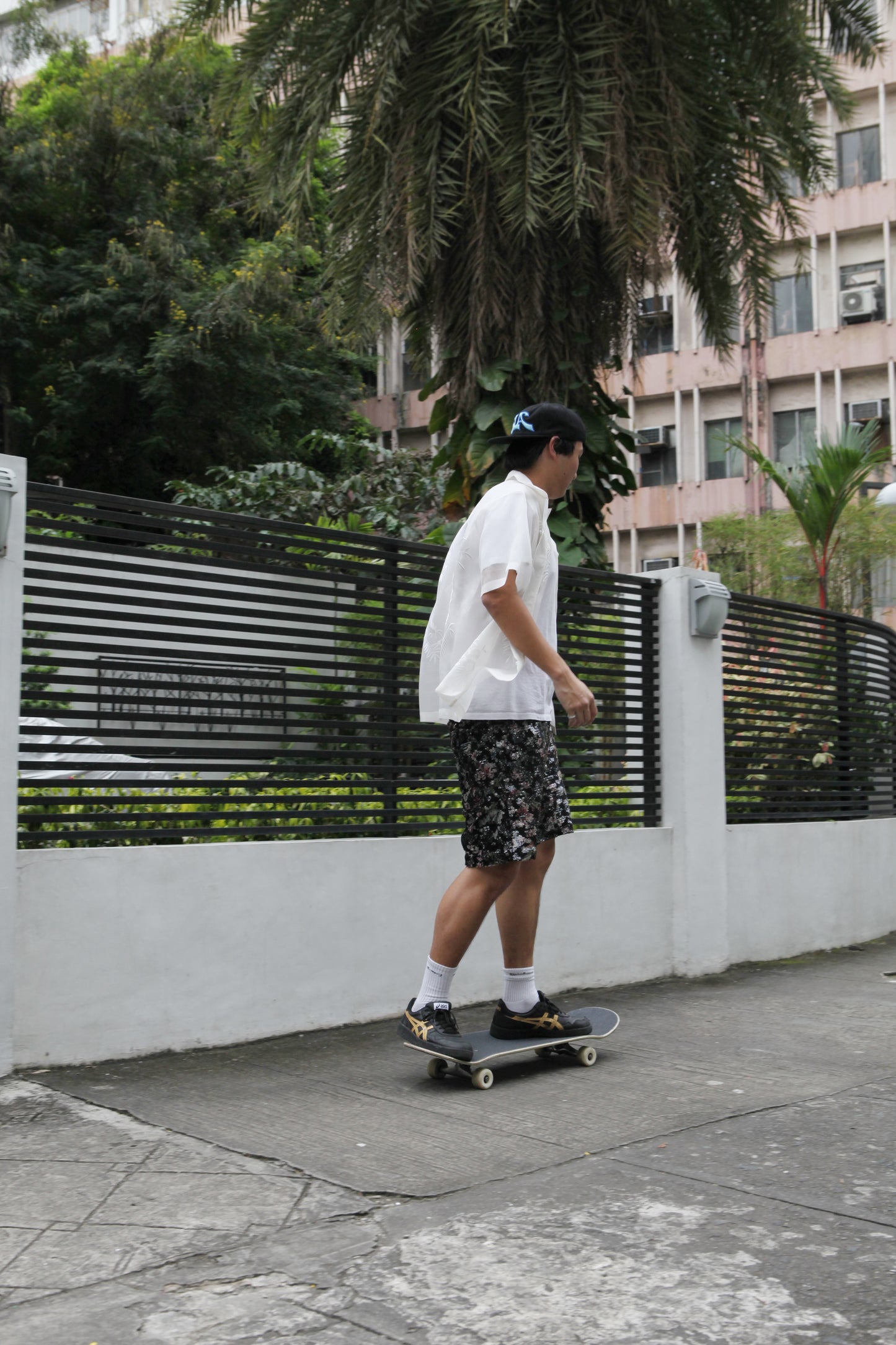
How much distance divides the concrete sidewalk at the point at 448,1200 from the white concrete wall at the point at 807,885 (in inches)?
105

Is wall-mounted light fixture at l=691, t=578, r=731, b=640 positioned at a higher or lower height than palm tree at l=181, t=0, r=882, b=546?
lower

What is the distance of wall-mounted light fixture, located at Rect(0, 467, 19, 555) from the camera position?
4.41 metres

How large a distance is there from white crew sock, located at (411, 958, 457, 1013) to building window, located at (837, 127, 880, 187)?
33.6 metres

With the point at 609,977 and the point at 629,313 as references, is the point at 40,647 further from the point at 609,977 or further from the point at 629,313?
the point at 629,313

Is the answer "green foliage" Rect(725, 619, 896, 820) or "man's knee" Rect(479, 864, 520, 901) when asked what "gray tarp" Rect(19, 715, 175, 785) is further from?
"green foliage" Rect(725, 619, 896, 820)

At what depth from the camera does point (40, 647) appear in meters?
4.70

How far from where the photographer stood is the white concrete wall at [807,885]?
7.68m

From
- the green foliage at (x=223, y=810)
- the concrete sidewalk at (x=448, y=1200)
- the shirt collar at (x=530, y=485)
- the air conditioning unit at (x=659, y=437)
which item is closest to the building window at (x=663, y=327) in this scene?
the air conditioning unit at (x=659, y=437)

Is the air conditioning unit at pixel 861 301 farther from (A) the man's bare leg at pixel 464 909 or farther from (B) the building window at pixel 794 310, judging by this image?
(A) the man's bare leg at pixel 464 909

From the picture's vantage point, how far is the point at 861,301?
111ft

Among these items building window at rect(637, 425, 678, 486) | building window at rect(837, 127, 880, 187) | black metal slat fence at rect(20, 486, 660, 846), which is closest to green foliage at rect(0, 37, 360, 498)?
building window at rect(637, 425, 678, 486)

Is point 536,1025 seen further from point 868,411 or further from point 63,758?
point 868,411

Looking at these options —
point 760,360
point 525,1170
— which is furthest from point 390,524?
point 760,360

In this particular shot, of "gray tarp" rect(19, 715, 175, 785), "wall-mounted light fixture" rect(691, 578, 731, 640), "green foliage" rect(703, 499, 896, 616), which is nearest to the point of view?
"gray tarp" rect(19, 715, 175, 785)
